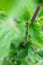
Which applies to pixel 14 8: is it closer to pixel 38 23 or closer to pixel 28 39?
pixel 38 23

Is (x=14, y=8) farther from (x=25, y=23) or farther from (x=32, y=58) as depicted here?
(x=32, y=58)

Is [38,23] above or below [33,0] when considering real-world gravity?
above

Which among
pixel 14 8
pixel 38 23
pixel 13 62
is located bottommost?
pixel 14 8

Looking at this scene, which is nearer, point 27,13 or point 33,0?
point 33,0

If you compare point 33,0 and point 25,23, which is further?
point 25,23

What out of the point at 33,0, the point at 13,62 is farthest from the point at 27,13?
the point at 33,0

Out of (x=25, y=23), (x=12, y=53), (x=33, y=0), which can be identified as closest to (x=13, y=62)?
(x=12, y=53)

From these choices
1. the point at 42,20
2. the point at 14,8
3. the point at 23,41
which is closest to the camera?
the point at 14,8

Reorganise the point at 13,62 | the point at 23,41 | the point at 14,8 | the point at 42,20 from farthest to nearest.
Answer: the point at 13,62 → the point at 23,41 → the point at 42,20 → the point at 14,8

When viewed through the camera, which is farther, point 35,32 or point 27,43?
point 27,43
